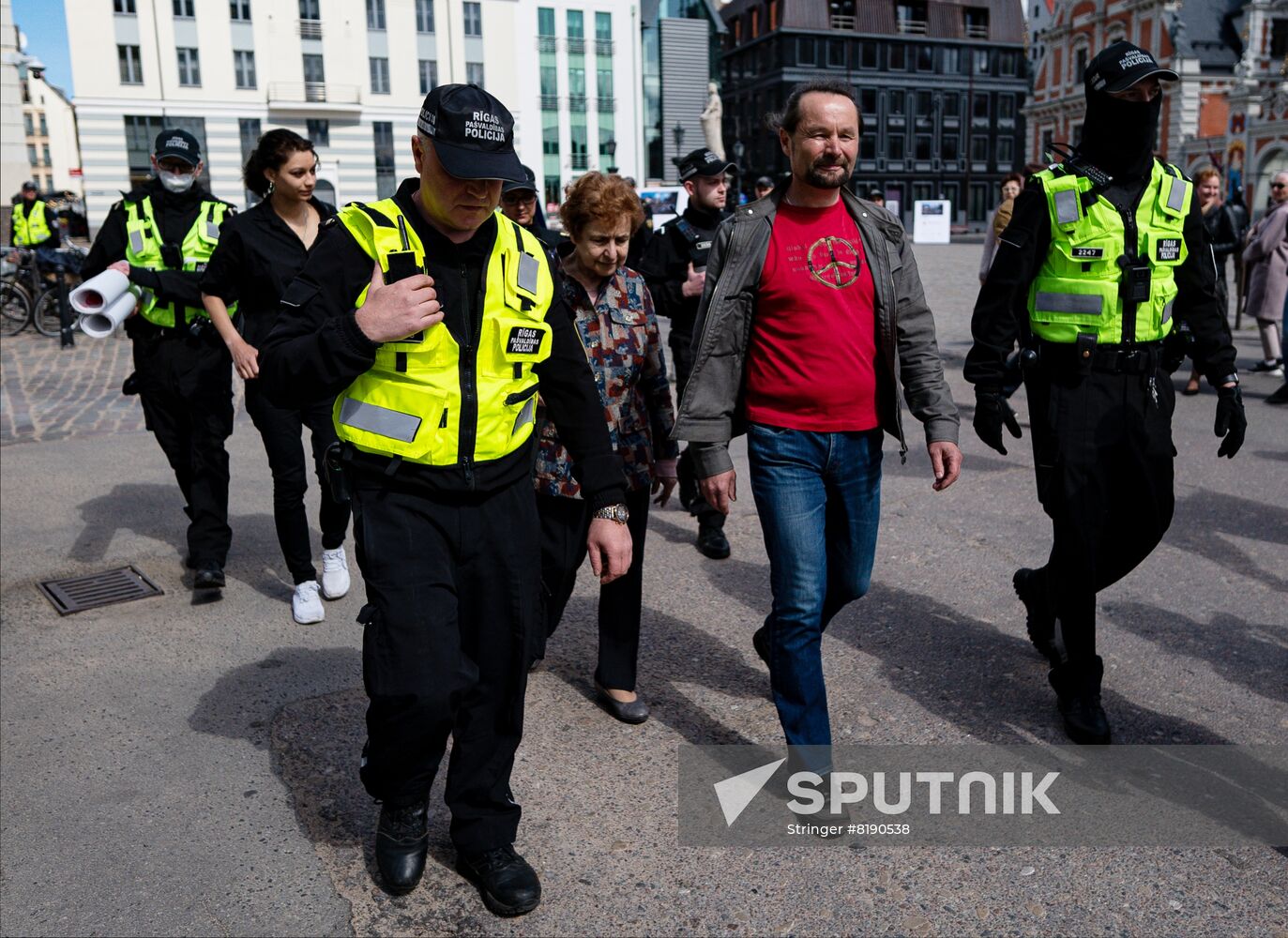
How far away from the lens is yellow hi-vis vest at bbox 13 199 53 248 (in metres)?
16.3

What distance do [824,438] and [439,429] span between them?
→ 1.21m

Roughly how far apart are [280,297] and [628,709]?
2.41 metres

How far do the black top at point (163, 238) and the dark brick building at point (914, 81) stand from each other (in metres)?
75.8

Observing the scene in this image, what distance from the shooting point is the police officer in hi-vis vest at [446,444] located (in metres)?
2.67

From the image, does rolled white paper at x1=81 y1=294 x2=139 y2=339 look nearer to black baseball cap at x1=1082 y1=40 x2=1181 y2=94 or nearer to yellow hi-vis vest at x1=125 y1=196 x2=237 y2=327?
yellow hi-vis vest at x1=125 y1=196 x2=237 y2=327

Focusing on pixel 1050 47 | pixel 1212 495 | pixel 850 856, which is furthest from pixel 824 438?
pixel 1050 47

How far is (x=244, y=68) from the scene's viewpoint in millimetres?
51594

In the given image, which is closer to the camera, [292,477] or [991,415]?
[991,415]

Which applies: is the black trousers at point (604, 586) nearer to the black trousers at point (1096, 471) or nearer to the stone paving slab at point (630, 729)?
the stone paving slab at point (630, 729)

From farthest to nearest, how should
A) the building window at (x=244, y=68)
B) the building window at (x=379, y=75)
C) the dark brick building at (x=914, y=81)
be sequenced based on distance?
the dark brick building at (x=914, y=81)
the building window at (x=379, y=75)
the building window at (x=244, y=68)

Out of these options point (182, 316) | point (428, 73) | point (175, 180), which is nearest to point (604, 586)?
point (182, 316)

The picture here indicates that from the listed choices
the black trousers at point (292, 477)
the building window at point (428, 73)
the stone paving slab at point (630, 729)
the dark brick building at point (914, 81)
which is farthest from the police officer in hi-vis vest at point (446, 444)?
the dark brick building at point (914, 81)

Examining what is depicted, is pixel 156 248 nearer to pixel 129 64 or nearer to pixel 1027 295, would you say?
pixel 1027 295

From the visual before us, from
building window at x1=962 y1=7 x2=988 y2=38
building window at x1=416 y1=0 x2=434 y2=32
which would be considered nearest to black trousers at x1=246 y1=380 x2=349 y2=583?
building window at x1=416 y1=0 x2=434 y2=32
